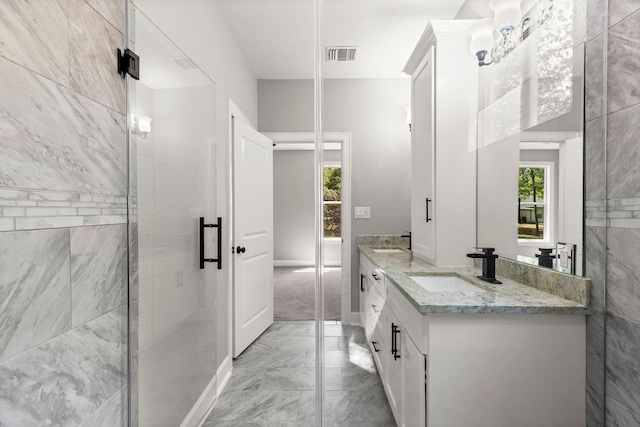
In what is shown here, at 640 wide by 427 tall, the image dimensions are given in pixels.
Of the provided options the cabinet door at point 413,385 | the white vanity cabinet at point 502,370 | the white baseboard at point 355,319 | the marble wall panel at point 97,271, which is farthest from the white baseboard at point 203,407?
the white vanity cabinet at point 502,370

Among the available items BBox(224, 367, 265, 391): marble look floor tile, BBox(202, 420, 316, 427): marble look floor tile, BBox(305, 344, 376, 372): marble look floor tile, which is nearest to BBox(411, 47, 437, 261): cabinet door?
BBox(305, 344, 376, 372): marble look floor tile

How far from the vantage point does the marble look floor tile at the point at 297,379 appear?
1.50m

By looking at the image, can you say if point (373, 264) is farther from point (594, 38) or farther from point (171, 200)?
point (594, 38)

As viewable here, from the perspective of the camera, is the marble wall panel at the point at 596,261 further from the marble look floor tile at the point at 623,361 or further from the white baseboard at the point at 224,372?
the white baseboard at the point at 224,372

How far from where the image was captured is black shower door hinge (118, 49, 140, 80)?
0.99m

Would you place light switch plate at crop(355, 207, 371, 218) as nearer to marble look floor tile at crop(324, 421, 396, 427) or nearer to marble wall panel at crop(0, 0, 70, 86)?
marble look floor tile at crop(324, 421, 396, 427)

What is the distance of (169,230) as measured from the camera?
1244 mm

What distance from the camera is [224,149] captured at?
1.64 metres

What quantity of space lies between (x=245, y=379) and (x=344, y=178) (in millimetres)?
1272

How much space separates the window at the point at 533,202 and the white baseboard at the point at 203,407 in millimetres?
1669

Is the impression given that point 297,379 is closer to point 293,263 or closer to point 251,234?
point 293,263

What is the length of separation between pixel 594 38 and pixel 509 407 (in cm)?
121

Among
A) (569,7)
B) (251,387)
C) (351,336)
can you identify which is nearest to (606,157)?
(569,7)

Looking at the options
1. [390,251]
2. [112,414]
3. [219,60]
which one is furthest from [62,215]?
[390,251]
